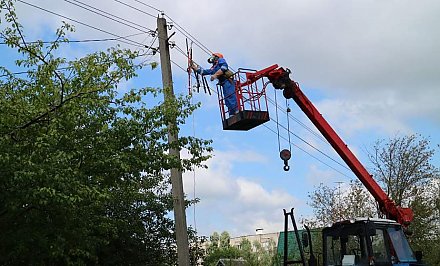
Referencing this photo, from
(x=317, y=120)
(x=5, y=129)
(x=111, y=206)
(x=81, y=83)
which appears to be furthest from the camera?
(x=111, y=206)

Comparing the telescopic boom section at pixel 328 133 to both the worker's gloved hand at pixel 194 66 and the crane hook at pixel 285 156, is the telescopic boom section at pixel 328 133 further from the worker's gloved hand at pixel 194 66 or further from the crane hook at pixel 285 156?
the crane hook at pixel 285 156

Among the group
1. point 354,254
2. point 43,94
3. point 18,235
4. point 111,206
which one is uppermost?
point 43,94

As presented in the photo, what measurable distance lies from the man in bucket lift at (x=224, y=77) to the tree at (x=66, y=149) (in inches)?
71.5

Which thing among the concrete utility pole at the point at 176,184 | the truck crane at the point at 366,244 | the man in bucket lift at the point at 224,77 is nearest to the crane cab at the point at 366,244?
the truck crane at the point at 366,244

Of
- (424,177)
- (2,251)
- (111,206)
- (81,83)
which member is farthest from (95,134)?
(424,177)

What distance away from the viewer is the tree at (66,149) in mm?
10273

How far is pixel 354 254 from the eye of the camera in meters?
12.9

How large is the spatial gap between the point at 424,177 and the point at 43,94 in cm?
2143

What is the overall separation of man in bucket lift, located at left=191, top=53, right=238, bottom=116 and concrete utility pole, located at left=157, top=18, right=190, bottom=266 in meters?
1.22

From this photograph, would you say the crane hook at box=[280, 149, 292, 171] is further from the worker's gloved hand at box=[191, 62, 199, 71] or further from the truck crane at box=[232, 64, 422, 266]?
the worker's gloved hand at box=[191, 62, 199, 71]

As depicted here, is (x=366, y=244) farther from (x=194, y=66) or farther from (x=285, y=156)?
(x=194, y=66)

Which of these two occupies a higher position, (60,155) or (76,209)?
(60,155)

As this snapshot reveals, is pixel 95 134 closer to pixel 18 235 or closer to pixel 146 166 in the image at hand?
pixel 146 166

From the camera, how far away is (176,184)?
15.9 meters
